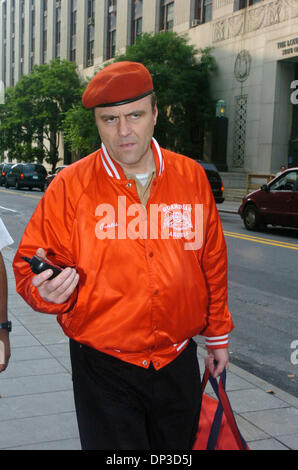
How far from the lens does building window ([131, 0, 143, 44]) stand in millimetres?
41250

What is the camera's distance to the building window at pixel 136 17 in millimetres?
41250

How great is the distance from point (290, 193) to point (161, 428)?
1258cm

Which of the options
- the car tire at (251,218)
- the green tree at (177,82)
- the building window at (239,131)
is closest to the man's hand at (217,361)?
the car tire at (251,218)

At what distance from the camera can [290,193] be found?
14.1 metres

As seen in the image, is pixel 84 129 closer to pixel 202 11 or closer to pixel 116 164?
pixel 202 11

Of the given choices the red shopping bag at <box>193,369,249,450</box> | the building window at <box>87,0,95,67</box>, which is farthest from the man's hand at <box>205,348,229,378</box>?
the building window at <box>87,0,95,67</box>

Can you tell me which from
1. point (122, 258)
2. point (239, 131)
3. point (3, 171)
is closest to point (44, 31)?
Result: point (3, 171)

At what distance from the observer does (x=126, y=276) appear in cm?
206

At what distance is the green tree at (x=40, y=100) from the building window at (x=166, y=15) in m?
9.59

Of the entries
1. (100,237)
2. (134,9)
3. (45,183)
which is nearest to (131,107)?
(100,237)

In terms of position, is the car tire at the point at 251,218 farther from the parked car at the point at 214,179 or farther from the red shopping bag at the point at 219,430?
the red shopping bag at the point at 219,430

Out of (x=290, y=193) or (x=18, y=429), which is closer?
(x=18, y=429)

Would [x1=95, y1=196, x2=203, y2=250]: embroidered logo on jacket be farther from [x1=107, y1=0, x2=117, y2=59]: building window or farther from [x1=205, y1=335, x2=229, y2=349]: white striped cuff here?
[x1=107, y1=0, x2=117, y2=59]: building window
